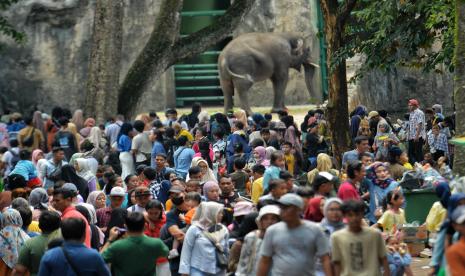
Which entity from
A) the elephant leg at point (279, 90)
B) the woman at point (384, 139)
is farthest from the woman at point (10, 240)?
the elephant leg at point (279, 90)

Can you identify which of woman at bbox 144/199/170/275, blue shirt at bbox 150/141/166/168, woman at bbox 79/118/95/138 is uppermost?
woman at bbox 79/118/95/138

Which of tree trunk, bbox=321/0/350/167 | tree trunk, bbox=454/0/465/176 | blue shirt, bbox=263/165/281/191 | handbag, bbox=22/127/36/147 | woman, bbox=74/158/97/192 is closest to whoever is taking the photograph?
blue shirt, bbox=263/165/281/191

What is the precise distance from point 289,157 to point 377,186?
178 inches

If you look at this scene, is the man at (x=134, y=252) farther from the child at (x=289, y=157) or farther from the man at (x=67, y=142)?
the man at (x=67, y=142)

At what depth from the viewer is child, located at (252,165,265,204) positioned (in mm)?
18498

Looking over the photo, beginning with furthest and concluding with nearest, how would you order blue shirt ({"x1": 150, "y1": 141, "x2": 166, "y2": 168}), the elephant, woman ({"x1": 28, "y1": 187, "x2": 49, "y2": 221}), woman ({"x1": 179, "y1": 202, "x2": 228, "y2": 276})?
the elephant < blue shirt ({"x1": 150, "y1": 141, "x2": 166, "y2": 168}) < woman ({"x1": 28, "y1": 187, "x2": 49, "y2": 221}) < woman ({"x1": 179, "y1": 202, "x2": 228, "y2": 276})

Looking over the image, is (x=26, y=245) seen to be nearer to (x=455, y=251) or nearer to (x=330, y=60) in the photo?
(x=455, y=251)

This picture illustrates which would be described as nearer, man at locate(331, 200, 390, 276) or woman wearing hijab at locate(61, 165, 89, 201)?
man at locate(331, 200, 390, 276)

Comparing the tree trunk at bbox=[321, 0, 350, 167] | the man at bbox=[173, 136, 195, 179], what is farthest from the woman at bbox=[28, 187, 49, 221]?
the tree trunk at bbox=[321, 0, 350, 167]

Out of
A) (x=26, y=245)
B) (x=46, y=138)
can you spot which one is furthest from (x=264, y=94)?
(x=26, y=245)

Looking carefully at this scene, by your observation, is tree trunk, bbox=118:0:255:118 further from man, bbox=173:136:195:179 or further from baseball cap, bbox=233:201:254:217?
baseball cap, bbox=233:201:254:217

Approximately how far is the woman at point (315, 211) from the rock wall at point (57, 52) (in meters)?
22.4

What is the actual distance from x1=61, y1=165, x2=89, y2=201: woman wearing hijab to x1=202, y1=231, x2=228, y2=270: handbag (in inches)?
226

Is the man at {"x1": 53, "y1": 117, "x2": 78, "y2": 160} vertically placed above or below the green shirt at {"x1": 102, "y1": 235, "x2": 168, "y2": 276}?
above
